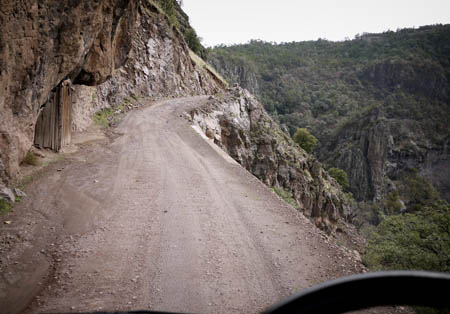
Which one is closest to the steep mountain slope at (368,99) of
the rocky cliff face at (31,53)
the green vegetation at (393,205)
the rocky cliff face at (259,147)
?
the green vegetation at (393,205)

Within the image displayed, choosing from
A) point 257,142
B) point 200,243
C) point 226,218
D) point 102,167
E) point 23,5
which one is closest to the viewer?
point 200,243

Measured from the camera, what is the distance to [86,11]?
347 inches

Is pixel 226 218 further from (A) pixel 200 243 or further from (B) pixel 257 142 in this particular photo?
(B) pixel 257 142

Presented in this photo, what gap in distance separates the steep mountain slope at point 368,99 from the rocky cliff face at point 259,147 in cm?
5571

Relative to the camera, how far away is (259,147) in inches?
979

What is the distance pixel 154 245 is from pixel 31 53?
5.71 meters

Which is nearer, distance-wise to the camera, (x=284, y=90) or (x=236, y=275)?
(x=236, y=275)

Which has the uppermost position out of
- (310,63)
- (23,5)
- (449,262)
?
(310,63)

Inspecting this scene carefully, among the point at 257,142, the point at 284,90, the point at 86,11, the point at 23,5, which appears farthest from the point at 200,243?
the point at 284,90

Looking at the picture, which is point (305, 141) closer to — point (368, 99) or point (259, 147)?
point (259, 147)

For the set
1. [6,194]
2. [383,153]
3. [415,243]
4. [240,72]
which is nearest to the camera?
[6,194]

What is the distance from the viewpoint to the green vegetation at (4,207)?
574cm

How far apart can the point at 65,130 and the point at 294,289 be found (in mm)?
10266

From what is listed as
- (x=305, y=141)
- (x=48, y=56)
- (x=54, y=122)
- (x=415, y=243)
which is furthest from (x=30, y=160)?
(x=305, y=141)
